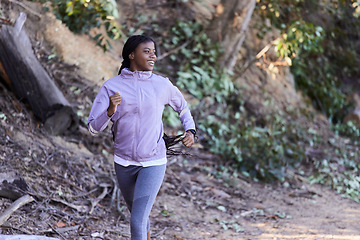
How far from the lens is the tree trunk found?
9.89 metres

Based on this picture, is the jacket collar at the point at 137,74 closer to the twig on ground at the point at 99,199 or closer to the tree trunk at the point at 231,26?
the twig on ground at the point at 99,199

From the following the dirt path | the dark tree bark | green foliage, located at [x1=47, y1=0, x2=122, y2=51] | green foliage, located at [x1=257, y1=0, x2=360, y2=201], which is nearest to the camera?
the dark tree bark

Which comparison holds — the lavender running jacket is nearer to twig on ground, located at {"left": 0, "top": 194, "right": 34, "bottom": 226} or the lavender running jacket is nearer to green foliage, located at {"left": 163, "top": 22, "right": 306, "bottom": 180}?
twig on ground, located at {"left": 0, "top": 194, "right": 34, "bottom": 226}

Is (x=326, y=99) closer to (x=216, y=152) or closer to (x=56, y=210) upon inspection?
(x=216, y=152)

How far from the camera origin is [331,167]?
893 centimetres

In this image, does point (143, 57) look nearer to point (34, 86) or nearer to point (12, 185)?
point (12, 185)

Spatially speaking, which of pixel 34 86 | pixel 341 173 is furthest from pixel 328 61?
pixel 34 86

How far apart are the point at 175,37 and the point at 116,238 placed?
19.7ft

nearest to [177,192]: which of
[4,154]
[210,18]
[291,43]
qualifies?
[4,154]

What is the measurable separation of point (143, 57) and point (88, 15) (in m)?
4.97

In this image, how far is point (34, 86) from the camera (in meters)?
6.39

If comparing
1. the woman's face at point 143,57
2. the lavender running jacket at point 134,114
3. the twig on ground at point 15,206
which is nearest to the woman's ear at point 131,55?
the woman's face at point 143,57

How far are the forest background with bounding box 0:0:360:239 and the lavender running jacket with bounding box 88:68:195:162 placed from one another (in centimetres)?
219

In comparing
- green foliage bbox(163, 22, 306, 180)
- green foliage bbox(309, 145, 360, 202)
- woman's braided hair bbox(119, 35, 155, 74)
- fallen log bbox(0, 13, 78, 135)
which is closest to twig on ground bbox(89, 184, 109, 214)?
fallen log bbox(0, 13, 78, 135)
